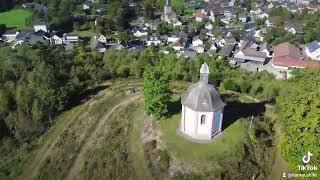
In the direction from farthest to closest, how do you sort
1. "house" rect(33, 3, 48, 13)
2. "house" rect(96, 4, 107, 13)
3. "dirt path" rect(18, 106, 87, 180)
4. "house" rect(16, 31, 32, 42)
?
"house" rect(96, 4, 107, 13), "house" rect(33, 3, 48, 13), "house" rect(16, 31, 32, 42), "dirt path" rect(18, 106, 87, 180)

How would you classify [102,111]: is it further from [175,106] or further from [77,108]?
[175,106]

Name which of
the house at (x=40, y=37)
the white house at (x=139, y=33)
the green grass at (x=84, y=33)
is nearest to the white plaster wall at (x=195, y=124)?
the house at (x=40, y=37)

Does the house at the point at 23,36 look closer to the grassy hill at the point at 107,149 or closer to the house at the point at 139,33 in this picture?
the house at the point at 139,33

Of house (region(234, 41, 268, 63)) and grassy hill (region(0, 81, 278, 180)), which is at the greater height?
grassy hill (region(0, 81, 278, 180))

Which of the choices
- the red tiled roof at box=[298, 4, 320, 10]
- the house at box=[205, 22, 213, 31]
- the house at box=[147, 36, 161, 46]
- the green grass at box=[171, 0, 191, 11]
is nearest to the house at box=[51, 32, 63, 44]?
the house at box=[147, 36, 161, 46]

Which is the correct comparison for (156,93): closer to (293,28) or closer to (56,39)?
(56,39)

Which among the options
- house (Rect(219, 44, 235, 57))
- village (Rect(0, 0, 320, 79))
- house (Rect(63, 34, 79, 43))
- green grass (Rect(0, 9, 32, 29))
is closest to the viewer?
village (Rect(0, 0, 320, 79))

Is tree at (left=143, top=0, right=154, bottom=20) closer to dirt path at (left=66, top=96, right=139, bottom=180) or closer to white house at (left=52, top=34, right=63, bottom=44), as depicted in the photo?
white house at (left=52, top=34, right=63, bottom=44)
